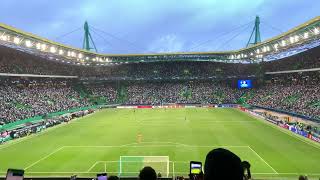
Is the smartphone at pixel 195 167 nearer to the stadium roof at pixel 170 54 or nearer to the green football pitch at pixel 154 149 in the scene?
the green football pitch at pixel 154 149

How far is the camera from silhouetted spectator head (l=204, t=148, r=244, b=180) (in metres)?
2.81

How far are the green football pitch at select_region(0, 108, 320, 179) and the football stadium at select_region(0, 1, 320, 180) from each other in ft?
0.40

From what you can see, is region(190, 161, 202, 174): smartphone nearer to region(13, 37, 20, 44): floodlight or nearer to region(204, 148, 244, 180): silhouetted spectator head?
region(204, 148, 244, 180): silhouetted spectator head

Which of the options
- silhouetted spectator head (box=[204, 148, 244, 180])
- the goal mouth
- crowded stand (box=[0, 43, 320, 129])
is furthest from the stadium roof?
silhouetted spectator head (box=[204, 148, 244, 180])

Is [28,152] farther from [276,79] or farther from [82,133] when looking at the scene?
[276,79]

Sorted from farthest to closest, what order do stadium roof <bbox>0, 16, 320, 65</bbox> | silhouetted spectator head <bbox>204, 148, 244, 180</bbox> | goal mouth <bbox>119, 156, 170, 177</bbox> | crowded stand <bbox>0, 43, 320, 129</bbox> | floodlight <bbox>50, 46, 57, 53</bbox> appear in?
crowded stand <bbox>0, 43, 320, 129</bbox>, floodlight <bbox>50, 46, 57, 53</bbox>, stadium roof <bbox>0, 16, 320, 65</bbox>, goal mouth <bbox>119, 156, 170, 177</bbox>, silhouetted spectator head <bbox>204, 148, 244, 180</bbox>

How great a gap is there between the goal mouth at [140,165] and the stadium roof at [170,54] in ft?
85.5

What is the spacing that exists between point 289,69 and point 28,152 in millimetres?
65776

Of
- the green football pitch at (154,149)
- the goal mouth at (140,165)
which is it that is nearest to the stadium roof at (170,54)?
the green football pitch at (154,149)

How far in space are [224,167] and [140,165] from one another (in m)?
26.3

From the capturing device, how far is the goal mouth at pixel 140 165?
26.9 meters

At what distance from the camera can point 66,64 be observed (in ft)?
323

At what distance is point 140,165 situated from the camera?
93.0 ft

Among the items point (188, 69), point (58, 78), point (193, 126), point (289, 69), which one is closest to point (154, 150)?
point (193, 126)
